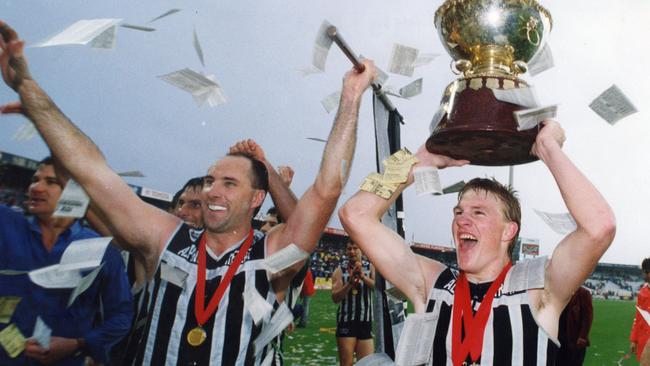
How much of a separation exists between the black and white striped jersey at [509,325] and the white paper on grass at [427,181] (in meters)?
0.48

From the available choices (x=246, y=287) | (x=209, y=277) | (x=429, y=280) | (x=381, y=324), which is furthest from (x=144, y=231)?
(x=429, y=280)

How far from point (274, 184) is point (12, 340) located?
1.69m

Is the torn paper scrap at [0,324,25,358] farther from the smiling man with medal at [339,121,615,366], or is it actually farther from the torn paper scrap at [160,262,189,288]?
the smiling man with medal at [339,121,615,366]

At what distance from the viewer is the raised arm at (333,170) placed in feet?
8.58

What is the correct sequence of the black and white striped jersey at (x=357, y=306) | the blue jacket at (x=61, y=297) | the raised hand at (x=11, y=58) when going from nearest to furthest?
the raised hand at (x=11, y=58) < the blue jacket at (x=61, y=297) < the black and white striped jersey at (x=357, y=306)

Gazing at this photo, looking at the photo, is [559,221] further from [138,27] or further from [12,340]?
[12,340]

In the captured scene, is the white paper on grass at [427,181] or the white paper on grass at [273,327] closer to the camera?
the white paper on grass at [427,181]

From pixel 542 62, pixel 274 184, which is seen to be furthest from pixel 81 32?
pixel 542 62

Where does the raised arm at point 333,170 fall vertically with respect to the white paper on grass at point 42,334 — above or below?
above

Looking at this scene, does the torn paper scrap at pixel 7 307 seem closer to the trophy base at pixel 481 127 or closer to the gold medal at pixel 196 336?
the gold medal at pixel 196 336

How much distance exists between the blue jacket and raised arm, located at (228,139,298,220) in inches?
43.2

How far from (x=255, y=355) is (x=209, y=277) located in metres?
0.47

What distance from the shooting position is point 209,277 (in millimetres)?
2658

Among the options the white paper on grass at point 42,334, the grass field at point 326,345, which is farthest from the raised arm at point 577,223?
the grass field at point 326,345
